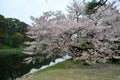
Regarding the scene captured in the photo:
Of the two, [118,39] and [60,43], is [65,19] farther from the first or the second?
[118,39]

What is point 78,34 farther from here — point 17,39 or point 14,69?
point 17,39

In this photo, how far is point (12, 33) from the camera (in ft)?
303

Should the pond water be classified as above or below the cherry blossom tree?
below

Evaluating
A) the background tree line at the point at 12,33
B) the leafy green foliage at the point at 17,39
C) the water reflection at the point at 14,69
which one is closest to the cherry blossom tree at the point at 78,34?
the water reflection at the point at 14,69

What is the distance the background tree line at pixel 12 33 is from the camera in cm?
7834

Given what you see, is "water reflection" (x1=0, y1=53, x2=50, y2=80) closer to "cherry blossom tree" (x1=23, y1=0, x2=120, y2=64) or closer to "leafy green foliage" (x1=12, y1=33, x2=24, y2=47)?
"cherry blossom tree" (x1=23, y1=0, x2=120, y2=64)

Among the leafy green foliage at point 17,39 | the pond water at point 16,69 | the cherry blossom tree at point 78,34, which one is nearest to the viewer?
the cherry blossom tree at point 78,34

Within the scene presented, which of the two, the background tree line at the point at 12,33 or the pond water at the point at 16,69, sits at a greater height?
the background tree line at the point at 12,33

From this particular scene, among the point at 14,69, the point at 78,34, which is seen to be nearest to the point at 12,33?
the point at 14,69

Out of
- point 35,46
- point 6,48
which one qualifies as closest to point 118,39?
point 35,46

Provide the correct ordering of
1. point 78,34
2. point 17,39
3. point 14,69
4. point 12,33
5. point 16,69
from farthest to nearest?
1. point 12,33
2. point 17,39
3. point 14,69
4. point 16,69
5. point 78,34

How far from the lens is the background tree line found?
78.3 meters

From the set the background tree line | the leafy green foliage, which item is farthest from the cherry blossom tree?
the leafy green foliage

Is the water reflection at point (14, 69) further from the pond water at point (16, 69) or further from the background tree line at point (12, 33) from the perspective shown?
the background tree line at point (12, 33)
